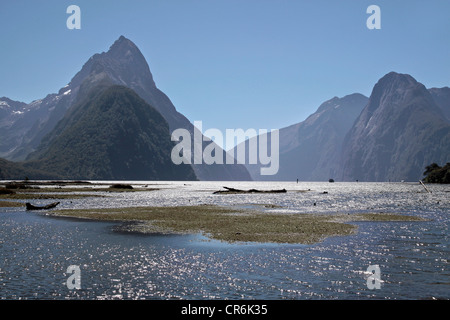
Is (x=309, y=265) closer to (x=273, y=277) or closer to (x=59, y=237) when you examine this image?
(x=273, y=277)

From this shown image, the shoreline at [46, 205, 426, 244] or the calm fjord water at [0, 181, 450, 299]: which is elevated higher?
the calm fjord water at [0, 181, 450, 299]

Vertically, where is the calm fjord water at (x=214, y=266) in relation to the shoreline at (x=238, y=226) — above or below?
above

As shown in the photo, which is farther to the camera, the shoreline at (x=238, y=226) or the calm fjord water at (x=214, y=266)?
the shoreline at (x=238, y=226)

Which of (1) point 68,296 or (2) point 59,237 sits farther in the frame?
(2) point 59,237

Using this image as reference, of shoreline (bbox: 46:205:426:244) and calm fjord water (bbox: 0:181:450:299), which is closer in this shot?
calm fjord water (bbox: 0:181:450:299)

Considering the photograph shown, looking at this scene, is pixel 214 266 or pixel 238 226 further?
pixel 238 226

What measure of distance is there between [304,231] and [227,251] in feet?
41.7

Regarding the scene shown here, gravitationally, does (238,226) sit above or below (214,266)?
below
